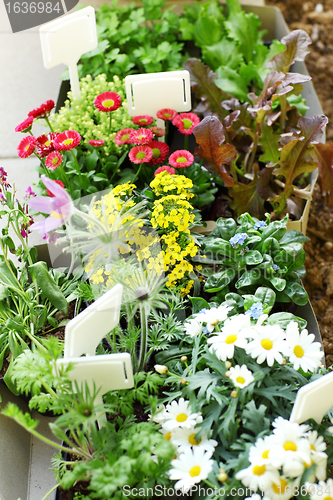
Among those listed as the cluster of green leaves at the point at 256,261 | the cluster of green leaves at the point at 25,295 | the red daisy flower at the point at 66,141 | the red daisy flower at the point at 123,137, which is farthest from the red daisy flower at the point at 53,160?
the cluster of green leaves at the point at 256,261

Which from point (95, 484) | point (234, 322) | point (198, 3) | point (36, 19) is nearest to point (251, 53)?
point (198, 3)

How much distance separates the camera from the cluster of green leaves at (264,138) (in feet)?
4.60

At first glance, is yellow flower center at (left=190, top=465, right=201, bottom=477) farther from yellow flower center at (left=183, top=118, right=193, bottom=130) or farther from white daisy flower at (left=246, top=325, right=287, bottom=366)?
yellow flower center at (left=183, top=118, right=193, bottom=130)

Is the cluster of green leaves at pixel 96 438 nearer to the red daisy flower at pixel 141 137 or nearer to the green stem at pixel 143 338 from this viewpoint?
the green stem at pixel 143 338

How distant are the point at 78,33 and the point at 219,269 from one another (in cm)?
92

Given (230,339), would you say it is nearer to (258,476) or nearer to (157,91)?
(258,476)

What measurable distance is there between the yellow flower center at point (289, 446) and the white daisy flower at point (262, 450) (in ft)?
0.07

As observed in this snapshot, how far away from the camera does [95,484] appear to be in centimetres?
74

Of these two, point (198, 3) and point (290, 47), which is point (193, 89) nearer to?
point (290, 47)

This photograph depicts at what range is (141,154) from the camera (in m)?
1.35

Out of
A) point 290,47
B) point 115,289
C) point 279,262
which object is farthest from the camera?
point 290,47

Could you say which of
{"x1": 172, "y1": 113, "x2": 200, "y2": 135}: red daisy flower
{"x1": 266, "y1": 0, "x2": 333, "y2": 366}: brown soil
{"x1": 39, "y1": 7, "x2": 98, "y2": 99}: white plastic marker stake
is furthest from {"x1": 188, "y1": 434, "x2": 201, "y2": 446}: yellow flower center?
{"x1": 39, "y1": 7, "x2": 98, "y2": 99}: white plastic marker stake

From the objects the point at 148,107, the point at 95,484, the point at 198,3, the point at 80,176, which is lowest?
the point at 95,484

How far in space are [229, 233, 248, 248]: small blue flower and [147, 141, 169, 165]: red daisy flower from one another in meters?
0.40
